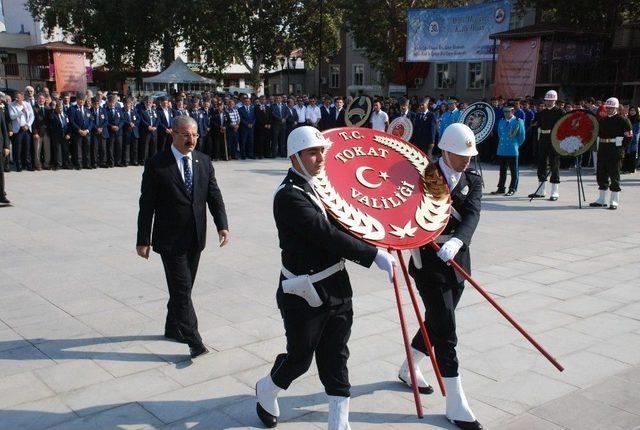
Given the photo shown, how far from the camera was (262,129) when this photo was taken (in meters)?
19.3

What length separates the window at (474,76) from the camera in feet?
126

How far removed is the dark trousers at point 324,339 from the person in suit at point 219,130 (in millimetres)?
15158

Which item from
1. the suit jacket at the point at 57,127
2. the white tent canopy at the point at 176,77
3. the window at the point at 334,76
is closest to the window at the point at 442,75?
the window at the point at 334,76

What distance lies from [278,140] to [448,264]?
16638 mm

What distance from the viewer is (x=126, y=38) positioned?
145 ft

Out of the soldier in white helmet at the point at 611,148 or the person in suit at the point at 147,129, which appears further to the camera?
the person in suit at the point at 147,129

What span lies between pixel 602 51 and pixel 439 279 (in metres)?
25.4

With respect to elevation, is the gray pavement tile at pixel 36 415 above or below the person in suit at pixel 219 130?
below

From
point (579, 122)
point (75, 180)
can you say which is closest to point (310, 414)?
point (579, 122)

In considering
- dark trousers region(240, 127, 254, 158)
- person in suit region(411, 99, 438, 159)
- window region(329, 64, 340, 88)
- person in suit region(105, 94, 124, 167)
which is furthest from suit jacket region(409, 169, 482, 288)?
window region(329, 64, 340, 88)

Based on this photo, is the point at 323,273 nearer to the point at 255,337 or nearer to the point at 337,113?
the point at 255,337

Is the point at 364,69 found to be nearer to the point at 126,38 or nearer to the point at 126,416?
the point at 126,38

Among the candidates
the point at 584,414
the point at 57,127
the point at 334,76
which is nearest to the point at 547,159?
the point at 584,414

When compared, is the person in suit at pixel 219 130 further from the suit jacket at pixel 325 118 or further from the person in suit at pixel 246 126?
Answer: the suit jacket at pixel 325 118
